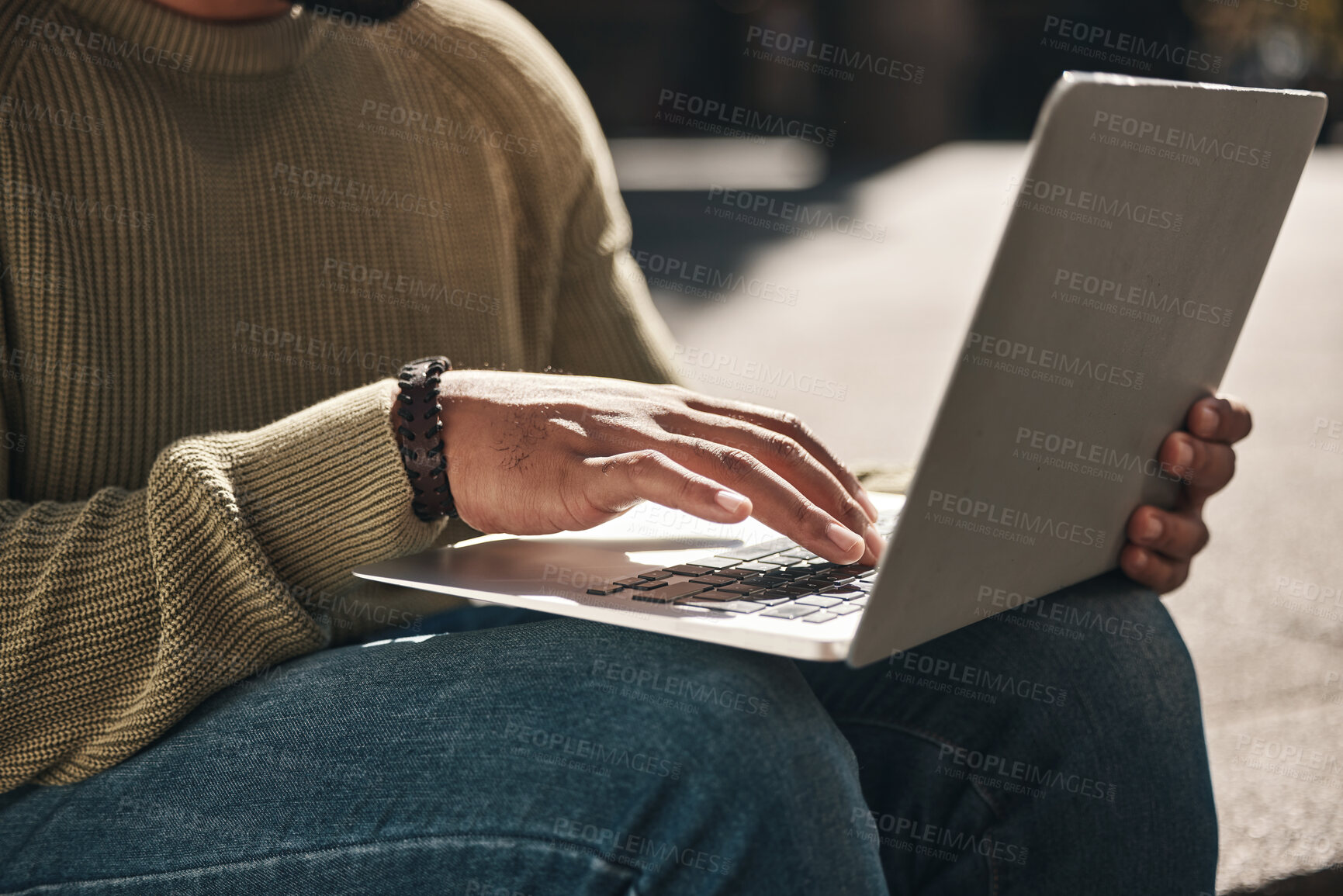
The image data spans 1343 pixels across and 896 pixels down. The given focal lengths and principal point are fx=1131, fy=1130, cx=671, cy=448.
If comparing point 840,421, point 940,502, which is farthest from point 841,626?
point 840,421

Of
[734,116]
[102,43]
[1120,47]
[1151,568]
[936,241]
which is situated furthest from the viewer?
[734,116]

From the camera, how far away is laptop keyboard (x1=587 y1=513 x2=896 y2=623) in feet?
2.09

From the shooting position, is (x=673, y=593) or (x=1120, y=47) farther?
(x=1120, y=47)

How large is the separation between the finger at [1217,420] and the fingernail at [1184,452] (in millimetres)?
18

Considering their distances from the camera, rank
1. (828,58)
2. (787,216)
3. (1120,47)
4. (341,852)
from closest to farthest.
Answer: (341,852) → (787,216) → (828,58) → (1120,47)

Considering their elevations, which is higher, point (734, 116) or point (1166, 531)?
point (1166, 531)

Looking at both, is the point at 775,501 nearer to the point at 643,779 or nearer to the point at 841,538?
the point at 841,538

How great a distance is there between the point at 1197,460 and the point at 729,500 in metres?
0.42

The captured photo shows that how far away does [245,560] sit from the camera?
0.76 m

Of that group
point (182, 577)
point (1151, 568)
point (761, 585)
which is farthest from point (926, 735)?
point (182, 577)

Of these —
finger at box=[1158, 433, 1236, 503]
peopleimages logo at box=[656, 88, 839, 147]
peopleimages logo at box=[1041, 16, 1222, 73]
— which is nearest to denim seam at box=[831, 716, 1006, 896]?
finger at box=[1158, 433, 1236, 503]

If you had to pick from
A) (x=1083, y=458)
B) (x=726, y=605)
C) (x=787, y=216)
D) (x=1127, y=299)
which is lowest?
(x=787, y=216)

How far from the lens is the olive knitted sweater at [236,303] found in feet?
2.53

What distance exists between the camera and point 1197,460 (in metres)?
0.87
